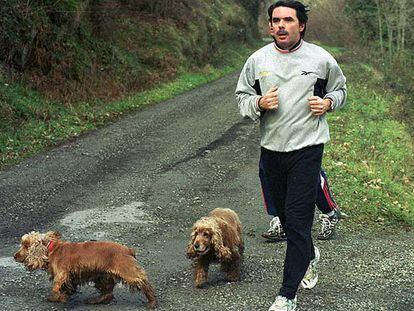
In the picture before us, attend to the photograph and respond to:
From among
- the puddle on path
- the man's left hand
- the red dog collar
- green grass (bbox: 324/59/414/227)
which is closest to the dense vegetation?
the puddle on path

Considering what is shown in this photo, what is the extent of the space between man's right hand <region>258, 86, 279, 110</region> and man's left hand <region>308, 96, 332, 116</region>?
28cm

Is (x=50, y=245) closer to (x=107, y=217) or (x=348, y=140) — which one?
(x=107, y=217)

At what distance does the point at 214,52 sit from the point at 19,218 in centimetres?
2328

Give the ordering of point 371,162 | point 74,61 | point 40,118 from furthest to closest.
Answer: point 74,61
point 40,118
point 371,162

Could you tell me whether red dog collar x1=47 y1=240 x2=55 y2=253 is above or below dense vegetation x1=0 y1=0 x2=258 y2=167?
above

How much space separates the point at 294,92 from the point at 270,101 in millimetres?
234

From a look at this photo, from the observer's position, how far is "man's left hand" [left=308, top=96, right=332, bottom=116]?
481 cm

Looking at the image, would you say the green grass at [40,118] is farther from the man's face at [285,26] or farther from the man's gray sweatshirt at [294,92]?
the man's face at [285,26]

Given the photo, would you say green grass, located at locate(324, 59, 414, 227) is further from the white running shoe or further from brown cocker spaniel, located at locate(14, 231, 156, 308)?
brown cocker spaniel, located at locate(14, 231, 156, 308)

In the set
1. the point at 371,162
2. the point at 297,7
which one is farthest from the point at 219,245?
the point at 371,162

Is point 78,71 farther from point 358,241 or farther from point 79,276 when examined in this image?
point 79,276

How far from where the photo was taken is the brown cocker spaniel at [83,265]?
5.06m

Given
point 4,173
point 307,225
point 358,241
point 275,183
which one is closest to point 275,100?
point 275,183

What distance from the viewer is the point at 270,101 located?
4.80 meters
